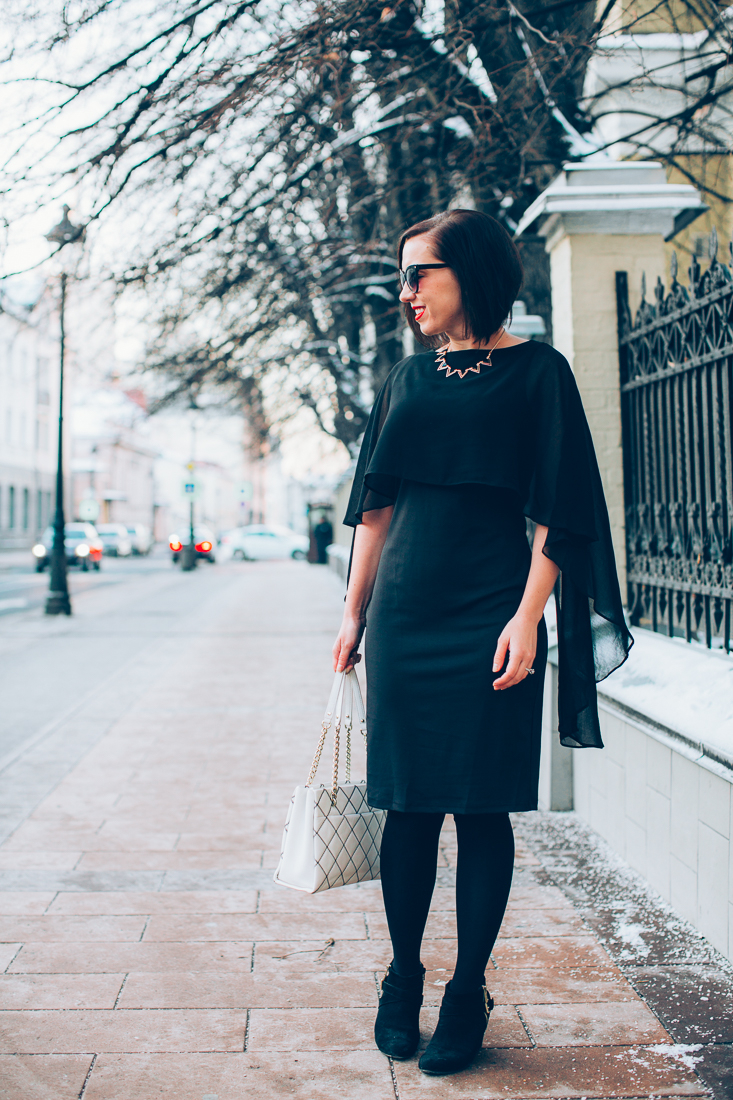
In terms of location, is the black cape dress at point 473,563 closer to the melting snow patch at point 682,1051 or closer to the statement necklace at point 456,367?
the statement necklace at point 456,367

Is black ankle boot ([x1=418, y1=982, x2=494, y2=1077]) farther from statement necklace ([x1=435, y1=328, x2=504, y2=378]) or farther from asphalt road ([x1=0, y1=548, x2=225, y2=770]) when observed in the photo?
asphalt road ([x1=0, y1=548, x2=225, y2=770])

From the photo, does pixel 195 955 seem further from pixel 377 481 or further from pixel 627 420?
pixel 627 420

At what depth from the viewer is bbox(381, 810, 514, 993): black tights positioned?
92.8 inches

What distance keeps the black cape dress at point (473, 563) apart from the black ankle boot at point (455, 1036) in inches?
18.0

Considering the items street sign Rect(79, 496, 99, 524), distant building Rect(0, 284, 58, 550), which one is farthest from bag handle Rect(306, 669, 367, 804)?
street sign Rect(79, 496, 99, 524)

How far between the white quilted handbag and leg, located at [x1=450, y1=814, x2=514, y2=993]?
24 cm

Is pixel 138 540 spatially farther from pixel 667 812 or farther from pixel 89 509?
pixel 667 812

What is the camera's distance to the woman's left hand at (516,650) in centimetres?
223

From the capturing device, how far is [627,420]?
15.0 feet

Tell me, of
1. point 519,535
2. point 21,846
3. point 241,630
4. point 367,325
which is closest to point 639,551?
point 519,535

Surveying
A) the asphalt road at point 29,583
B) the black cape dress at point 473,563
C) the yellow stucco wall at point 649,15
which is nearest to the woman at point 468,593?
the black cape dress at point 473,563

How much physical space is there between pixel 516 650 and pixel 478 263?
0.89 metres

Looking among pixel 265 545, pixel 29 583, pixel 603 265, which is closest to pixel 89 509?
pixel 265 545

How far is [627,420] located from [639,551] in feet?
2.03
